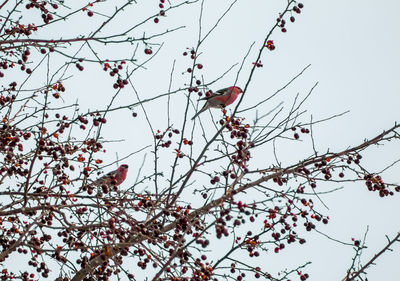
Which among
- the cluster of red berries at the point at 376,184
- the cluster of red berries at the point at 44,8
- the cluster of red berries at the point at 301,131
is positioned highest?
the cluster of red berries at the point at 44,8

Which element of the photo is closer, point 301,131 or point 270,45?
point 270,45

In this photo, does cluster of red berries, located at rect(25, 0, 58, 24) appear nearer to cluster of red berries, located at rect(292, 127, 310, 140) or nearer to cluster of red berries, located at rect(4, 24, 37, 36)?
cluster of red berries, located at rect(4, 24, 37, 36)

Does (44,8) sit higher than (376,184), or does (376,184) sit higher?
(44,8)

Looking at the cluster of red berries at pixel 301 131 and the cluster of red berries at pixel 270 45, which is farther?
the cluster of red berries at pixel 301 131

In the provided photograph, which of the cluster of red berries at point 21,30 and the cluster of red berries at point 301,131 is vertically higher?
the cluster of red berries at point 21,30

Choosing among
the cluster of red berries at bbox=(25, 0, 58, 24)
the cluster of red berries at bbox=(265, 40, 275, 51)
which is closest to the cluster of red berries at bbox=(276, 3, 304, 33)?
the cluster of red berries at bbox=(265, 40, 275, 51)

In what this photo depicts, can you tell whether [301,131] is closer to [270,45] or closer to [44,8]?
[270,45]

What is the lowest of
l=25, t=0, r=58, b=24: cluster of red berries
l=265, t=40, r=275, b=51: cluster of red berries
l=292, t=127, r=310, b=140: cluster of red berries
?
l=292, t=127, r=310, b=140: cluster of red berries

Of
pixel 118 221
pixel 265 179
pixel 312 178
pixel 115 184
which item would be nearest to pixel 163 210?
pixel 118 221

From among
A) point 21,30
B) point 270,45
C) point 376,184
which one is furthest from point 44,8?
point 376,184

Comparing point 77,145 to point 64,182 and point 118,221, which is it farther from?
point 118,221

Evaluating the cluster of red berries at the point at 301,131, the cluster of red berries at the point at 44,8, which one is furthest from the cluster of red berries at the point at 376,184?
the cluster of red berries at the point at 44,8

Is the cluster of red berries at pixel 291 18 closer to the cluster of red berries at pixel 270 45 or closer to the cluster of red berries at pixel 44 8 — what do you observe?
the cluster of red berries at pixel 270 45

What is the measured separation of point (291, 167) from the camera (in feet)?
18.0
